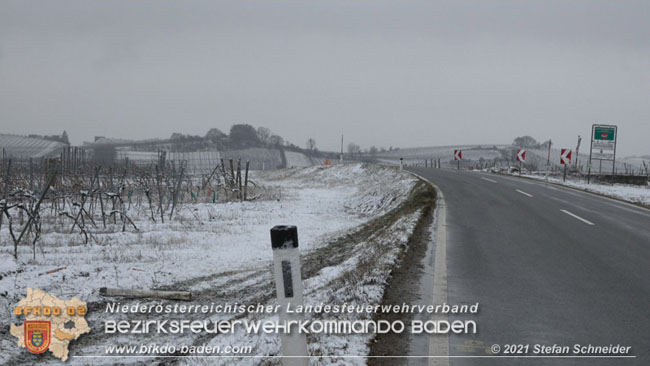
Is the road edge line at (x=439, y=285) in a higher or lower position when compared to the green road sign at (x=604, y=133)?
lower

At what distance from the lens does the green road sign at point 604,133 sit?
27.6 metres

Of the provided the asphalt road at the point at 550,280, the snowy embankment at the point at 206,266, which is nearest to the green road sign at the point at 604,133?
the asphalt road at the point at 550,280

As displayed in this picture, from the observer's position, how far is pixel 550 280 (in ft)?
20.3

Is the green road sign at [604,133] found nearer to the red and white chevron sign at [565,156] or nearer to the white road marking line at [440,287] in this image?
the red and white chevron sign at [565,156]

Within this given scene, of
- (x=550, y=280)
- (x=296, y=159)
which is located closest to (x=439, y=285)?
(x=550, y=280)

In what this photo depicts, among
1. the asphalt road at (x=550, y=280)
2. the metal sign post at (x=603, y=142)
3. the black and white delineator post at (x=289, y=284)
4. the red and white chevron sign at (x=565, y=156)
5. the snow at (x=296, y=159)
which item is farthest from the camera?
the snow at (x=296, y=159)

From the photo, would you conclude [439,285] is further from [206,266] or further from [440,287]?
[206,266]

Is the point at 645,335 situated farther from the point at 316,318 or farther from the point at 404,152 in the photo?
the point at 404,152

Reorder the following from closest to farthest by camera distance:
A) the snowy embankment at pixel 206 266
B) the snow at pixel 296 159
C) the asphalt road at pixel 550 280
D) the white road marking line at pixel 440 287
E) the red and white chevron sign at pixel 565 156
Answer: the white road marking line at pixel 440 287, the asphalt road at pixel 550 280, the snowy embankment at pixel 206 266, the red and white chevron sign at pixel 565 156, the snow at pixel 296 159

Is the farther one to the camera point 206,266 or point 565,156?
point 565,156

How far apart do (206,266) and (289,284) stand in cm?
596

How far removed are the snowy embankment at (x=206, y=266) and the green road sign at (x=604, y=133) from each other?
1953 cm

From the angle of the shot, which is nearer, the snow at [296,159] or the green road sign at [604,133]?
the green road sign at [604,133]

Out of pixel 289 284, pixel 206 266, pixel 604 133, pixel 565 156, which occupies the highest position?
pixel 604 133
